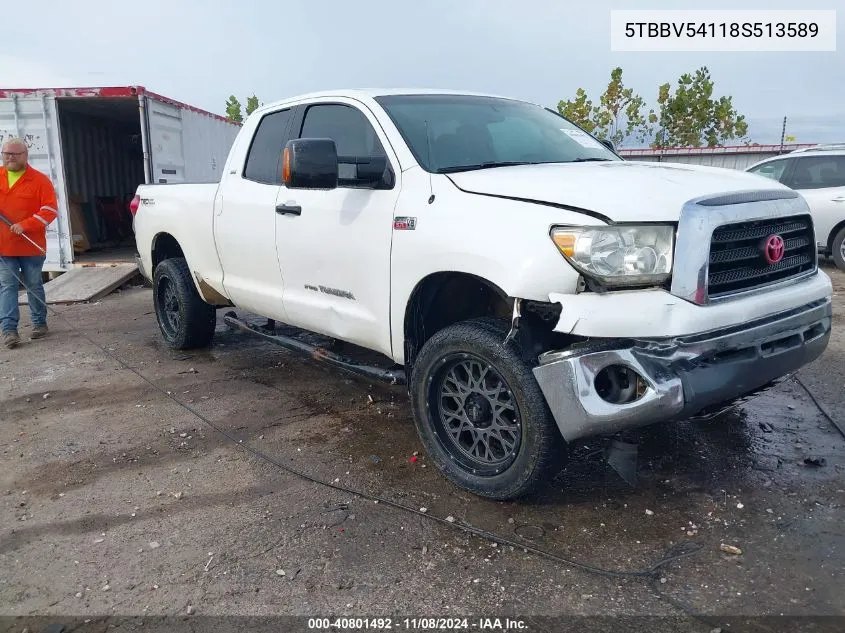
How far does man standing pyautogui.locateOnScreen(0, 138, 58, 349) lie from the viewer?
21.8 feet

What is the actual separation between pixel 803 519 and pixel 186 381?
168 inches

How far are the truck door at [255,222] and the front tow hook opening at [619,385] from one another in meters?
2.40

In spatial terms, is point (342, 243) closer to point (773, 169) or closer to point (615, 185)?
point (615, 185)

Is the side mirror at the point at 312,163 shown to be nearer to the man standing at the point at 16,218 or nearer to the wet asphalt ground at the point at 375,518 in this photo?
the wet asphalt ground at the point at 375,518

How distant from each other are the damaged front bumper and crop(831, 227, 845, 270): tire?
8.22m

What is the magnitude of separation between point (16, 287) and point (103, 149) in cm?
927

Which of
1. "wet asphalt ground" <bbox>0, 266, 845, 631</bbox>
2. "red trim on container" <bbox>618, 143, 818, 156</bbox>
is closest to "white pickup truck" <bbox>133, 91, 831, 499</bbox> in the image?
"wet asphalt ground" <bbox>0, 266, 845, 631</bbox>

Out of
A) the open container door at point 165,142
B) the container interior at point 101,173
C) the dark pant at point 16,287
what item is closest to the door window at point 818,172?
the open container door at point 165,142

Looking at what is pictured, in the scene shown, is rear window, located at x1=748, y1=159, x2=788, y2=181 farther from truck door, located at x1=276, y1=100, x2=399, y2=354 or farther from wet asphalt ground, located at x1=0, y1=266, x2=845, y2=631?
truck door, located at x1=276, y1=100, x2=399, y2=354

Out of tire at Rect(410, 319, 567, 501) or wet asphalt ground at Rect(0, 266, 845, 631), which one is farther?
tire at Rect(410, 319, 567, 501)

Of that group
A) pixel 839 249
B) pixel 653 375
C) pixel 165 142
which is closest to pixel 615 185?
pixel 653 375

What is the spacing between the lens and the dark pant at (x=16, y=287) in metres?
6.72

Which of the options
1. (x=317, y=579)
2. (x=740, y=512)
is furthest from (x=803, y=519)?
(x=317, y=579)

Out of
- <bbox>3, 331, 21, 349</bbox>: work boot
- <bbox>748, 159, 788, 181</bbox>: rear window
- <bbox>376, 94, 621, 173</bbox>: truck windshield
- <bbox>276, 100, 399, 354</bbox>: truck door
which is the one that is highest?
<bbox>376, 94, 621, 173</bbox>: truck windshield
